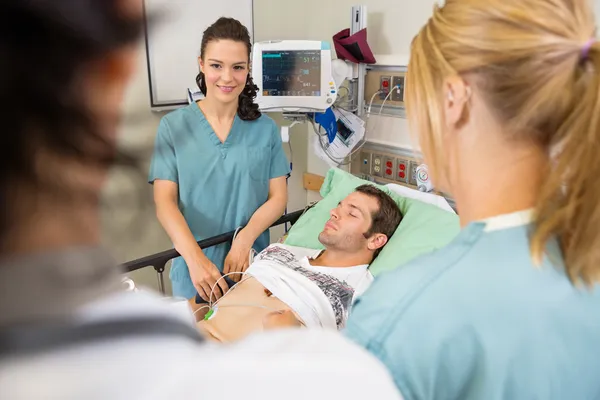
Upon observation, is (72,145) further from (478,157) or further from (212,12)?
(212,12)

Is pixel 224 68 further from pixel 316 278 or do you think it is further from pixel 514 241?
pixel 514 241

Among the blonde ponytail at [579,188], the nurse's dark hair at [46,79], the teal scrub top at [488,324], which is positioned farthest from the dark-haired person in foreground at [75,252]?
the blonde ponytail at [579,188]

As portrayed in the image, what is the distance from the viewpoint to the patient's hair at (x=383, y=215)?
2.17m

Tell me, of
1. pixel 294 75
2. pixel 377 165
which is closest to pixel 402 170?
pixel 377 165

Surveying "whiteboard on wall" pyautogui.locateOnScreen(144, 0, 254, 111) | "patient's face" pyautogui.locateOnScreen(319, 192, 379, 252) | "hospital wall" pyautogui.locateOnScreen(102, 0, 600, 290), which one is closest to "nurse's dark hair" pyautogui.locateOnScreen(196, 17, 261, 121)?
"hospital wall" pyautogui.locateOnScreen(102, 0, 600, 290)

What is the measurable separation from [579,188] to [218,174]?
1.55 meters

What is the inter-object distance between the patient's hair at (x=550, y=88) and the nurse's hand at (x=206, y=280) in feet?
4.48

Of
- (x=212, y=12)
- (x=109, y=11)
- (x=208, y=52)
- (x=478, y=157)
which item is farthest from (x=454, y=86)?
(x=212, y=12)

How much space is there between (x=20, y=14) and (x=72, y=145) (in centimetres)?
9

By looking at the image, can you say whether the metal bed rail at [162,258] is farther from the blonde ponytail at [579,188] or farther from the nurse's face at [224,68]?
the blonde ponytail at [579,188]

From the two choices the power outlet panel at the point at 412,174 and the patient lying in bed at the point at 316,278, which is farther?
the power outlet panel at the point at 412,174

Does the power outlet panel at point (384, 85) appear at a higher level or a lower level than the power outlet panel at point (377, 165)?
higher

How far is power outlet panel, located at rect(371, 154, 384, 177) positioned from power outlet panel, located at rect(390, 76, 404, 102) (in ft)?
1.17

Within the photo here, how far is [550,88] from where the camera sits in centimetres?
75
